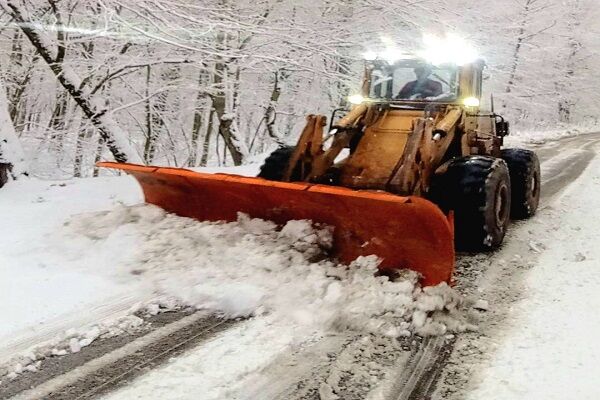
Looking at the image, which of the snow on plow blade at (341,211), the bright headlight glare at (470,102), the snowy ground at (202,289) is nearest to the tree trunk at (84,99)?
the snowy ground at (202,289)

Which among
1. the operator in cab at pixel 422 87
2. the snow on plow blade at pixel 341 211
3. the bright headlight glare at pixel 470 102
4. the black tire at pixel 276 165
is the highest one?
the operator in cab at pixel 422 87

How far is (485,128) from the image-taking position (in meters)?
6.99

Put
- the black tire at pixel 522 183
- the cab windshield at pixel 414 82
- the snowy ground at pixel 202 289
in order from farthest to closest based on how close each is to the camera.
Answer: the black tire at pixel 522 183, the cab windshield at pixel 414 82, the snowy ground at pixel 202 289

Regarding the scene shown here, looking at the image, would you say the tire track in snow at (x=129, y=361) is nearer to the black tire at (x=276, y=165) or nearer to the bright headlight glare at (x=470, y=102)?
the black tire at (x=276, y=165)

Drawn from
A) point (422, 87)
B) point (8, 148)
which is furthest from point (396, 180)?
point (8, 148)

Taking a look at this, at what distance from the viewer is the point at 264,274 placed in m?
4.39

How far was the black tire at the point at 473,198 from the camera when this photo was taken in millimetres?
5121

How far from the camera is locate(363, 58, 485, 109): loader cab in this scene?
20.1 feet

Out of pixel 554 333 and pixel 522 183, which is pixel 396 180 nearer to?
pixel 554 333

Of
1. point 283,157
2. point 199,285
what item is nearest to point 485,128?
point 283,157

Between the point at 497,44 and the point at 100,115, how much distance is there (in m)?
11.0

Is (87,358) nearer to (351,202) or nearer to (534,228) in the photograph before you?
(351,202)

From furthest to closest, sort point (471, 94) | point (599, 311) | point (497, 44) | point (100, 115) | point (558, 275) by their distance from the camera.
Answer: point (497, 44), point (100, 115), point (471, 94), point (558, 275), point (599, 311)

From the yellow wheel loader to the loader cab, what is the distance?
0.4 inches
